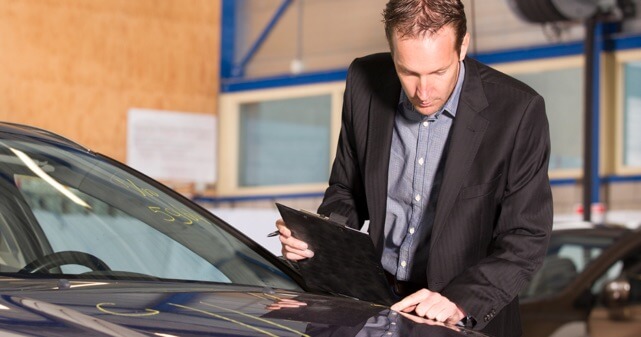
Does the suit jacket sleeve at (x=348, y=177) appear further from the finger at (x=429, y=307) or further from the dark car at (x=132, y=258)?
the finger at (x=429, y=307)

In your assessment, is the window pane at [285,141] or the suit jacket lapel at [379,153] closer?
the suit jacket lapel at [379,153]

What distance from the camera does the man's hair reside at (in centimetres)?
228

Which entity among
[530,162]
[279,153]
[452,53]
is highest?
[452,53]

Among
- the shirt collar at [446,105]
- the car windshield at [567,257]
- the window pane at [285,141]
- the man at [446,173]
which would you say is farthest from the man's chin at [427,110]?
the window pane at [285,141]

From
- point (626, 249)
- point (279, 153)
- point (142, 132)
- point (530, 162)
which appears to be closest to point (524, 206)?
point (530, 162)

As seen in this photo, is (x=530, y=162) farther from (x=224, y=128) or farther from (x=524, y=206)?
(x=224, y=128)

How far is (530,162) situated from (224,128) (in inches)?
451

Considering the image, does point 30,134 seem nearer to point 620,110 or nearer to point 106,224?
point 106,224

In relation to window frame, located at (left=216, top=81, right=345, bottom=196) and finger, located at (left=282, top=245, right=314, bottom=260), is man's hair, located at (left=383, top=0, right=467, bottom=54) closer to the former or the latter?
finger, located at (left=282, top=245, right=314, bottom=260)

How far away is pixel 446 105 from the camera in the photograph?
255cm

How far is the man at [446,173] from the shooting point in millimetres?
2318

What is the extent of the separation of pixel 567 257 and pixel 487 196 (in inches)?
157

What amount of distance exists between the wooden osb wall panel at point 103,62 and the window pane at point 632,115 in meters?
4.41

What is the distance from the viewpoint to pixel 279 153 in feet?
44.0
